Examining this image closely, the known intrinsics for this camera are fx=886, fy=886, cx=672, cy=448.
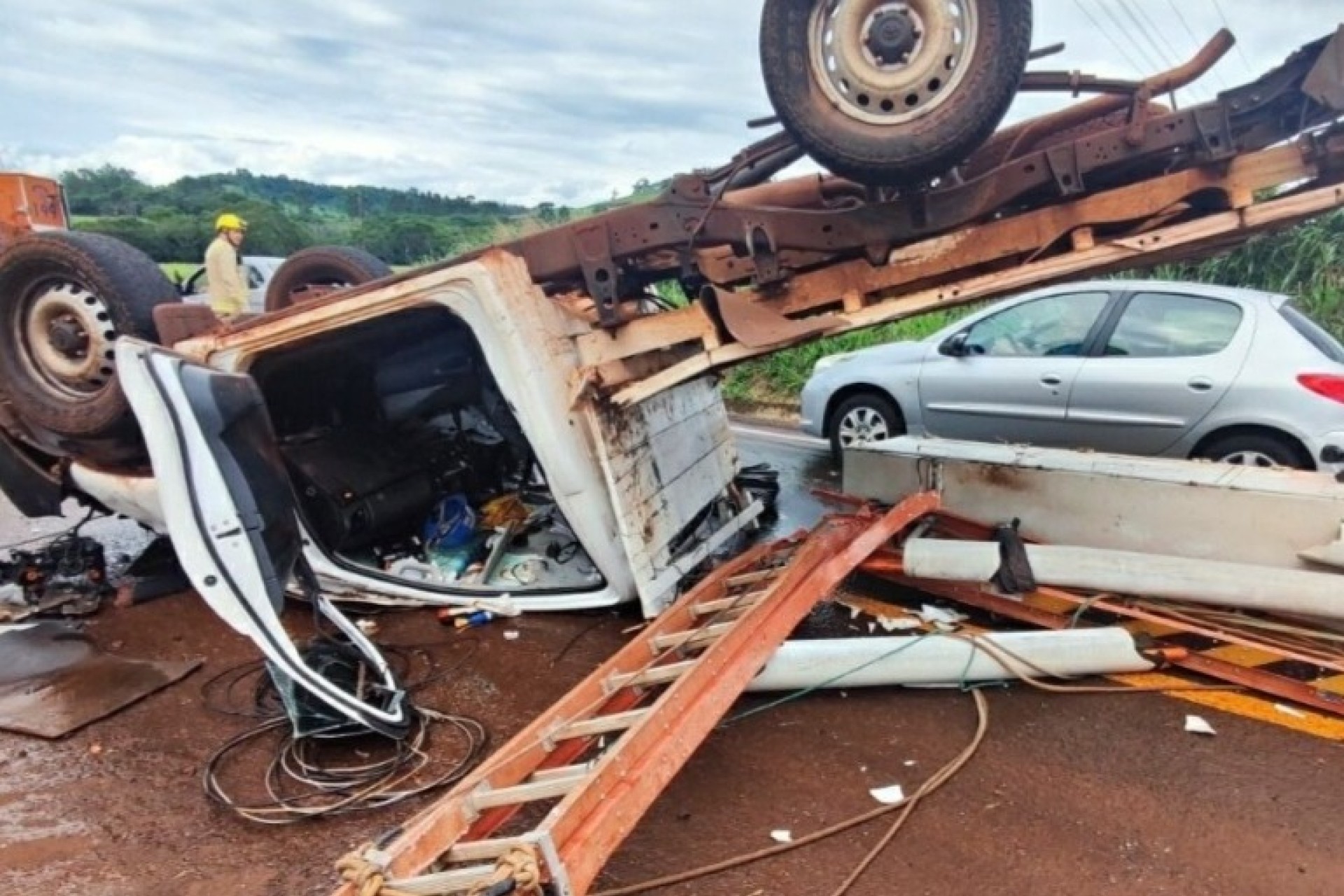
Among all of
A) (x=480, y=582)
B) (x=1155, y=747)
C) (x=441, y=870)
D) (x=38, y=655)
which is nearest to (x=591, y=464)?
(x=480, y=582)

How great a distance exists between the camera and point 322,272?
205 inches

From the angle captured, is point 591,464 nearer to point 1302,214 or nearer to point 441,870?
point 441,870

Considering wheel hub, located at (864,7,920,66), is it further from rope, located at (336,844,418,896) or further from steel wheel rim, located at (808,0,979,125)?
rope, located at (336,844,418,896)

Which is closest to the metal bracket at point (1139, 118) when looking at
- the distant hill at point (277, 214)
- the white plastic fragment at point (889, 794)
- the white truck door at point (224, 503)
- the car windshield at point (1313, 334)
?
the white plastic fragment at point (889, 794)

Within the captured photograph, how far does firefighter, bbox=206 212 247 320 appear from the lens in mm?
8086

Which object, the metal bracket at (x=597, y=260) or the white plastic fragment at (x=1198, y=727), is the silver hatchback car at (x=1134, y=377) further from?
the metal bracket at (x=597, y=260)

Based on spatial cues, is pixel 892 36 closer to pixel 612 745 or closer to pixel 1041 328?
pixel 612 745

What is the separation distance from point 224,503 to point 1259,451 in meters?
5.27

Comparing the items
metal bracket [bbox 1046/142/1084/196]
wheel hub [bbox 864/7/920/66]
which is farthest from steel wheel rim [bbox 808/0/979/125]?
metal bracket [bbox 1046/142/1084/196]

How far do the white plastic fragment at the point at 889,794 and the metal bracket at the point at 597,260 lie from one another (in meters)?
2.09

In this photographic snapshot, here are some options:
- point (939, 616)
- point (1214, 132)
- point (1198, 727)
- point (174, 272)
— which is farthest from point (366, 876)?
point (174, 272)

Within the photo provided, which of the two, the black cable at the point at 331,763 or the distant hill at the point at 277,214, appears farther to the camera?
the distant hill at the point at 277,214

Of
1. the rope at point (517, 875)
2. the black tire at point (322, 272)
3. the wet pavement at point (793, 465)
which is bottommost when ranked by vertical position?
the wet pavement at point (793, 465)

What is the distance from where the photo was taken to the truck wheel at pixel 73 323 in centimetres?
401
